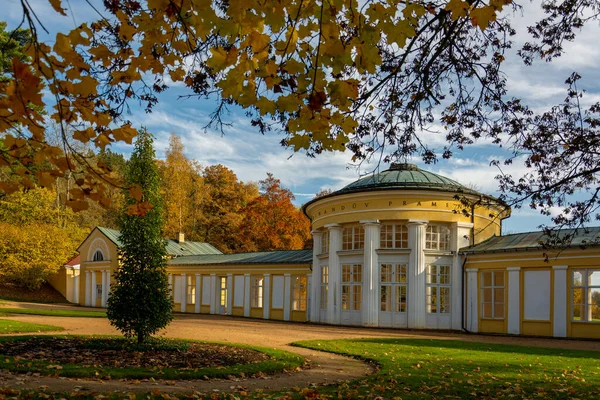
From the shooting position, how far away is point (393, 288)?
2555 cm

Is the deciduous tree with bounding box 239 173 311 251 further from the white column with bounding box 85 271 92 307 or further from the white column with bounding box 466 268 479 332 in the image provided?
the white column with bounding box 466 268 479 332

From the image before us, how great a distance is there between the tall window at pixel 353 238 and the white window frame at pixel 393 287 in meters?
1.52

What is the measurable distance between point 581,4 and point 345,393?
681 cm

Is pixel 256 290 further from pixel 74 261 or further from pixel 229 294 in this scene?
pixel 74 261

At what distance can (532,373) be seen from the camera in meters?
11.2

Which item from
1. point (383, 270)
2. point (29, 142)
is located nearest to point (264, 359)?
point (29, 142)

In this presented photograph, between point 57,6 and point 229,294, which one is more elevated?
point 57,6

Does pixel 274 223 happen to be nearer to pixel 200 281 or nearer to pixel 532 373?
pixel 200 281

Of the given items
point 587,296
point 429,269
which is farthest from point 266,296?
point 587,296

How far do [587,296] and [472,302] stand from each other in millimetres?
4789

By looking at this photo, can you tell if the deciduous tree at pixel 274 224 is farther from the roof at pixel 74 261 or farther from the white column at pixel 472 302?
the white column at pixel 472 302

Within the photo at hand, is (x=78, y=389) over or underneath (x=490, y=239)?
underneath

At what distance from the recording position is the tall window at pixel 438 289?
25062mm

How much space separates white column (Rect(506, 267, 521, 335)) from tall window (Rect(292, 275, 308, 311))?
1086 cm
